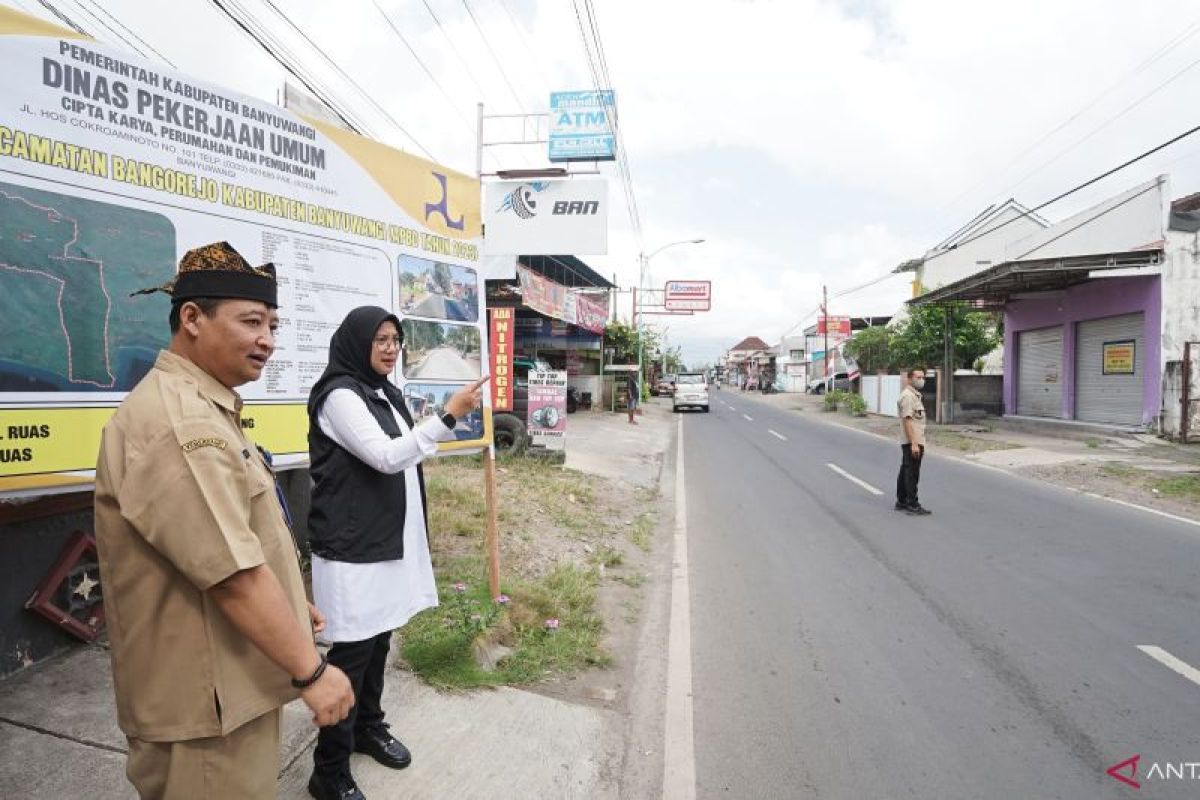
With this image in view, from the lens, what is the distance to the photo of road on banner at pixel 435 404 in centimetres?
418

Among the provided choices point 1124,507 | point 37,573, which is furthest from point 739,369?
point 37,573

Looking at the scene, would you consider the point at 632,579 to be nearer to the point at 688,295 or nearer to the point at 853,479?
the point at 853,479

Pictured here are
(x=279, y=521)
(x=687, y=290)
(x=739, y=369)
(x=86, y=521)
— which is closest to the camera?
(x=279, y=521)

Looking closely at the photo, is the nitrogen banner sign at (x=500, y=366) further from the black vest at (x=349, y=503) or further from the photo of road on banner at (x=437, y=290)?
the black vest at (x=349, y=503)

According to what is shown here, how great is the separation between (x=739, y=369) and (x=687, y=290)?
257ft

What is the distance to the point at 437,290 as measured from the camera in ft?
14.3

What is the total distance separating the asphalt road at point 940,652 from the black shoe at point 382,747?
1215mm

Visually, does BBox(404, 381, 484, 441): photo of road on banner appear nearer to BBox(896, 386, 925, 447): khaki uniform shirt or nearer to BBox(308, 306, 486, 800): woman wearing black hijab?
BBox(308, 306, 486, 800): woman wearing black hijab

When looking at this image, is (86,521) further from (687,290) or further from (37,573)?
A: (687,290)

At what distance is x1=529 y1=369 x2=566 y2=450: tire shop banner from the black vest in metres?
8.38

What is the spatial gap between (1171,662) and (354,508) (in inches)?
180

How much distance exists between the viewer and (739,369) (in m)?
116

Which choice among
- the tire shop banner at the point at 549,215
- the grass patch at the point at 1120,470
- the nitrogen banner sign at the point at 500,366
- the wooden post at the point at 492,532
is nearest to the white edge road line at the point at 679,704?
the wooden post at the point at 492,532

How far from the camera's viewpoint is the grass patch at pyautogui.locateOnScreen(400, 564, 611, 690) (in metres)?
3.69
